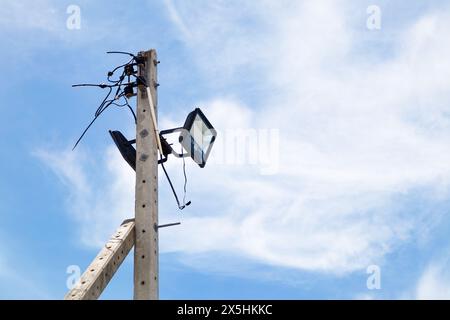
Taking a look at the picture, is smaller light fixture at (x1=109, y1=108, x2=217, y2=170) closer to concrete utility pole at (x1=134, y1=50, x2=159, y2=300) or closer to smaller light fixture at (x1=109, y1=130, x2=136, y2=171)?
smaller light fixture at (x1=109, y1=130, x2=136, y2=171)

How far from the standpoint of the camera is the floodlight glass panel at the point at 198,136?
237 inches

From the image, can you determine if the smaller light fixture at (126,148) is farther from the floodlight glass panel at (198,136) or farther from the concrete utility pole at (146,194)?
the floodlight glass panel at (198,136)

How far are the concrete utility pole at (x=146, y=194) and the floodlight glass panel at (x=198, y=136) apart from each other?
302 mm

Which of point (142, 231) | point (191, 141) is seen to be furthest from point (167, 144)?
point (142, 231)

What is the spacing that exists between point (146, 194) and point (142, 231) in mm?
339

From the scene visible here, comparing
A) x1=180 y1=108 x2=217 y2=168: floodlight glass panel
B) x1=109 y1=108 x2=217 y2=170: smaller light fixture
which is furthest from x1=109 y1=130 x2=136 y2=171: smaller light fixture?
x1=180 y1=108 x2=217 y2=168: floodlight glass panel

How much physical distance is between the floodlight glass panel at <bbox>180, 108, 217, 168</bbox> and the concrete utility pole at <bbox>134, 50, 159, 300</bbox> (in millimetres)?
302

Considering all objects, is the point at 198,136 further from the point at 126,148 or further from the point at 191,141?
the point at 126,148

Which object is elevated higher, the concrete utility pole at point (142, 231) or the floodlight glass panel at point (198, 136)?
the floodlight glass panel at point (198, 136)

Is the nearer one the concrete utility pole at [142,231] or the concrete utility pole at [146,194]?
the concrete utility pole at [142,231]

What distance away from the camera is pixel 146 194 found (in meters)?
5.61

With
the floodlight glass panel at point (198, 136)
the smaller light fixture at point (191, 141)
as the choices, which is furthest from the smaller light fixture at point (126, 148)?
the floodlight glass panel at point (198, 136)
